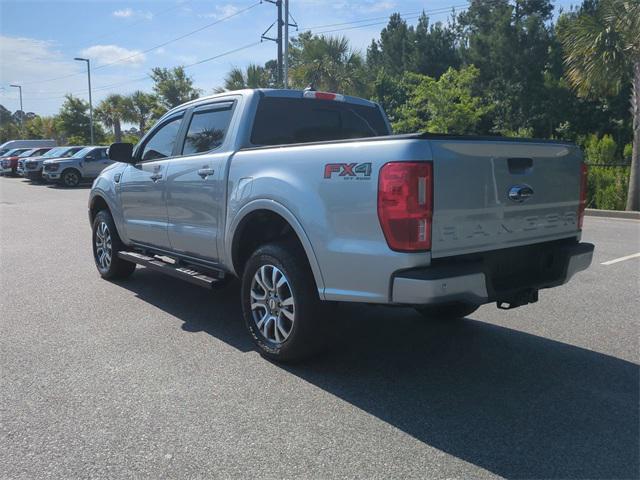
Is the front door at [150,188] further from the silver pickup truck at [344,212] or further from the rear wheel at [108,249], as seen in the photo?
the rear wheel at [108,249]

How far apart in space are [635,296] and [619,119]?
3355 cm

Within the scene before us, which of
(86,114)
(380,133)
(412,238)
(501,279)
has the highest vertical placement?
(86,114)

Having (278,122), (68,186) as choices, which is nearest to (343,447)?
(278,122)

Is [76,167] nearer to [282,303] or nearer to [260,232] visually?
[260,232]

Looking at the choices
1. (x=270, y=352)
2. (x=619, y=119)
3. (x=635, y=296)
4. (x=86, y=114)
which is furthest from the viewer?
(x=86, y=114)

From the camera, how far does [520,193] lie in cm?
371

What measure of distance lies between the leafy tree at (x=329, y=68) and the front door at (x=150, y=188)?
2349 cm

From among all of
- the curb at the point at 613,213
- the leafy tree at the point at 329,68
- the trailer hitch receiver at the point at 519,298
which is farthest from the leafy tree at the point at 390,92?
the trailer hitch receiver at the point at 519,298

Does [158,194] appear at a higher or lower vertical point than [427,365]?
higher

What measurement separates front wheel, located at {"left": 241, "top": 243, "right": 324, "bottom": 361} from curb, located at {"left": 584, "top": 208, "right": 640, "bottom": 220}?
476 inches

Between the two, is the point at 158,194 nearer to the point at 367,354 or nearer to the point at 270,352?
the point at 270,352

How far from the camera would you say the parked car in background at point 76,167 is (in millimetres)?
23500

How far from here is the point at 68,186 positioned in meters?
24.3

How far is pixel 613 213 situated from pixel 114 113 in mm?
43984
